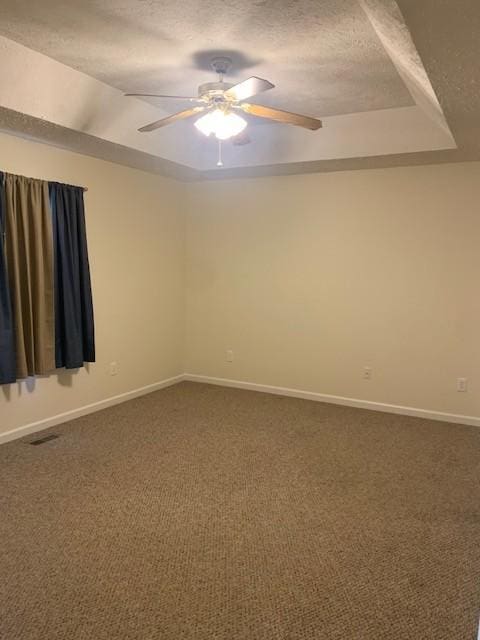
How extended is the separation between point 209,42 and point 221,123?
442 millimetres

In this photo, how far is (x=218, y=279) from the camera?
5.57 m

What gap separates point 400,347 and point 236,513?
2.56 m

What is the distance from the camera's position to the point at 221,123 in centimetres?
301

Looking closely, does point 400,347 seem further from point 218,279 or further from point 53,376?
point 53,376

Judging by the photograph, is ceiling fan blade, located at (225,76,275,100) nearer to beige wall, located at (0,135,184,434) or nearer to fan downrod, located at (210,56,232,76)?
fan downrod, located at (210,56,232,76)

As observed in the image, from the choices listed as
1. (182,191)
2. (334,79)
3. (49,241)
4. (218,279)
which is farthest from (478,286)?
(49,241)

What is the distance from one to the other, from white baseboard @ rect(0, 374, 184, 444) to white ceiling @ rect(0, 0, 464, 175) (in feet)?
7.63


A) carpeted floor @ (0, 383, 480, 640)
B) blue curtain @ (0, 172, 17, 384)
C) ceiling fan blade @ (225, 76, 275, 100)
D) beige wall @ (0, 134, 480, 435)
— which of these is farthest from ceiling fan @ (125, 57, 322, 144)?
carpeted floor @ (0, 383, 480, 640)

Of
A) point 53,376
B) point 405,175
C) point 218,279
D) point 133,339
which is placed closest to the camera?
point 53,376

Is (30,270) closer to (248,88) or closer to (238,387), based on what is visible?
(248,88)

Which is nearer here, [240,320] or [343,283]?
[343,283]

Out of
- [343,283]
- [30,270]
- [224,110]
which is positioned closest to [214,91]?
[224,110]

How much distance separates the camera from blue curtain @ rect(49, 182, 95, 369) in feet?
13.2

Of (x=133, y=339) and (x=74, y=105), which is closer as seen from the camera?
(x=74, y=105)
